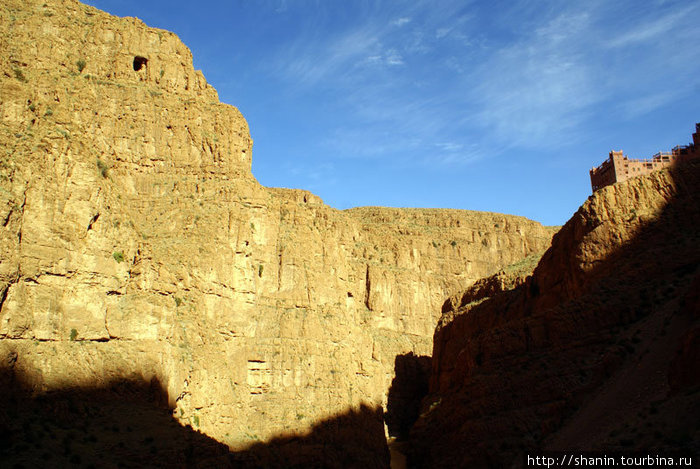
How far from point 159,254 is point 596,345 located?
1331 inches

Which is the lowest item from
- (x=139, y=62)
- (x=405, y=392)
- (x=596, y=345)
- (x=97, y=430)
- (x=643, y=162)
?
(x=97, y=430)

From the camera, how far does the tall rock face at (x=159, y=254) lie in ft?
147

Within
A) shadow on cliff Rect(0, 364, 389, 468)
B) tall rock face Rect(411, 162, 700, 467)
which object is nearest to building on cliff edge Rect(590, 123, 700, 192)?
tall rock face Rect(411, 162, 700, 467)

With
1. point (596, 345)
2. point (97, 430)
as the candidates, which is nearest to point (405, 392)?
point (596, 345)

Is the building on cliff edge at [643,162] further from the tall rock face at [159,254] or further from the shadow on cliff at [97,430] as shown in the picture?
the shadow on cliff at [97,430]

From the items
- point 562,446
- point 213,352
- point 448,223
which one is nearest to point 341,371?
point 213,352

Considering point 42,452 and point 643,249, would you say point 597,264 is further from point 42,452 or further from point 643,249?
point 42,452

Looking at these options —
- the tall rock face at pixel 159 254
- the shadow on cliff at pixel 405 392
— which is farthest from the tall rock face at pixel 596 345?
the shadow on cliff at pixel 405 392

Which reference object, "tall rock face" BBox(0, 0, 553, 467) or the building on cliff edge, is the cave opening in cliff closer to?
"tall rock face" BBox(0, 0, 553, 467)

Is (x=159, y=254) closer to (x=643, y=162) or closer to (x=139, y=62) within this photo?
(x=139, y=62)

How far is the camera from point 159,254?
204 ft

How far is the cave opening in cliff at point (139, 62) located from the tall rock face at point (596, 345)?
41.6m

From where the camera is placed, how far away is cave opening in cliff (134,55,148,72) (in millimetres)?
76625

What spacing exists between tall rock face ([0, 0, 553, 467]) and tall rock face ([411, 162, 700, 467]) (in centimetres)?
1678
